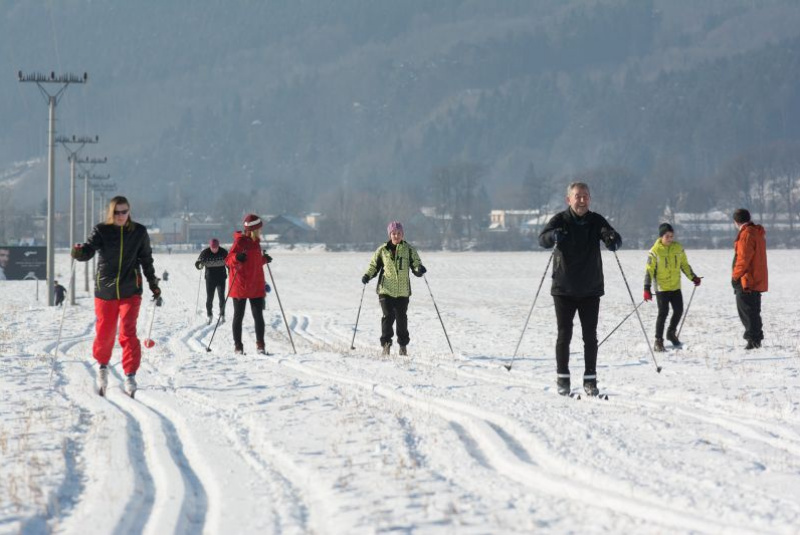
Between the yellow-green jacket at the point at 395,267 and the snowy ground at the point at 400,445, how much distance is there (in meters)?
1.09

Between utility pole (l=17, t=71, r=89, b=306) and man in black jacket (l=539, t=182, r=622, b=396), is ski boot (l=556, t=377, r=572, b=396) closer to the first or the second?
man in black jacket (l=539, t=182, r=622, b=396)

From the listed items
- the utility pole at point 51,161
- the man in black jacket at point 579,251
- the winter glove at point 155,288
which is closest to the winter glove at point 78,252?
the winter glove at point 155,288

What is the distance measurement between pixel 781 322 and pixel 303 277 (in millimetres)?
41774

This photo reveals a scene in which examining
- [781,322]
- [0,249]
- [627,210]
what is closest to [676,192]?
[627,210]

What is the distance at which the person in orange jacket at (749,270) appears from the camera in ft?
41.2

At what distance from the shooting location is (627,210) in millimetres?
185250

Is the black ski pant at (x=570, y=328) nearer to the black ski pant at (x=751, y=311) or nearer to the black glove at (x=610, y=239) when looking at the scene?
the black glove at (x=610, y=239)

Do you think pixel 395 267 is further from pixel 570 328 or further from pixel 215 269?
pixel 215 269

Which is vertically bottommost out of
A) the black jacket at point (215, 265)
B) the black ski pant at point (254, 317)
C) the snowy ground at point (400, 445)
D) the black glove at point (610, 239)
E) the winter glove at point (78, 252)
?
the snowy ground at point (400, 445)

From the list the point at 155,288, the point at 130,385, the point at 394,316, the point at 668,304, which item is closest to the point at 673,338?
the point at 668,304

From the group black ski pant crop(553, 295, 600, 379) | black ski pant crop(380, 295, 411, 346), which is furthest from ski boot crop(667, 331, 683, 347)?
black ski pant crop(553, 295, 600, 379)

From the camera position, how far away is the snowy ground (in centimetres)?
482

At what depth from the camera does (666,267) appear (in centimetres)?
1355

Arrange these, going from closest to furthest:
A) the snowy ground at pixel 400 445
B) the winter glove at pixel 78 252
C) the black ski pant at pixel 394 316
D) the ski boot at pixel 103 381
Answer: the snowy ground at pixel 400 445 → the winter glove at pixel 78 252 → the ski boot at pixel 103 381 → the black ski pant at pixel 394 316
